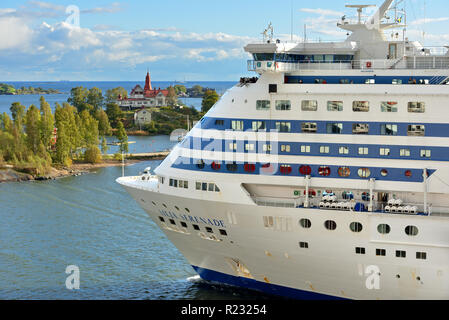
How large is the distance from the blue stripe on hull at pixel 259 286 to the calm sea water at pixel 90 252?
353 mm

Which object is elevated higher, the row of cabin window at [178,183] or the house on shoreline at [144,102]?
the house on shoreline at [144,102]

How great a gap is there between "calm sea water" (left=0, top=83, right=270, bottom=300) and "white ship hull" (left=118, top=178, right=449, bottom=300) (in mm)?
1675

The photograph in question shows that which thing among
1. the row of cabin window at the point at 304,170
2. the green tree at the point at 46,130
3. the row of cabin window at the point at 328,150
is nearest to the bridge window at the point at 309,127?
the row of cabin window at the point at 328,150

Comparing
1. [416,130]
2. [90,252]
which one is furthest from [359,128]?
[90,252]

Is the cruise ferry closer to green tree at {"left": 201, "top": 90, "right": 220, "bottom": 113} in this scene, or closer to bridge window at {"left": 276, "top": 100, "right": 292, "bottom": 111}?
bridge window at {"left": 276, "top": 100, "right": 292, "bottom": 111}

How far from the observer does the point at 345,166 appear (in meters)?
21.7

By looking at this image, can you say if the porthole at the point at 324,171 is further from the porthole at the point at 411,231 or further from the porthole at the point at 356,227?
the porthole at the point at 411,231

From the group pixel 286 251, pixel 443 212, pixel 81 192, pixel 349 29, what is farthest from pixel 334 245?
pixel 81 192

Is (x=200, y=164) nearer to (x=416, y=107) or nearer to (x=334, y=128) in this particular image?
(x=334, y=128)

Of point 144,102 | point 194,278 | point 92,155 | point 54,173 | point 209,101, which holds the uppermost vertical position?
point 209,101

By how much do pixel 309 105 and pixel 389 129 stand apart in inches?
111

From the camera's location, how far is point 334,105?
867 inches

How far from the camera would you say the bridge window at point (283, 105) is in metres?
22.4
